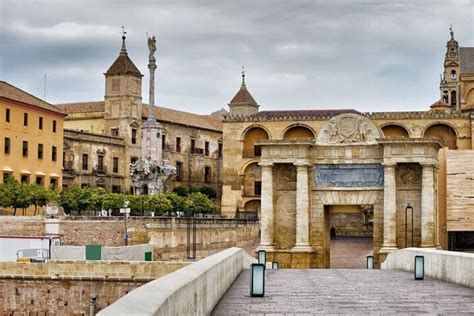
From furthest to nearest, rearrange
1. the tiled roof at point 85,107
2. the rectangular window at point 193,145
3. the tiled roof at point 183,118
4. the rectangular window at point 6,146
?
1. the rectangular window at point 193,145
2. the tiled roof at point 183,118
3. the tiled roof at point 85,107
4. the rectangular window at point 6,146

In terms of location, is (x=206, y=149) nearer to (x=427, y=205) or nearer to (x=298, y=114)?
(x=298, y=114)

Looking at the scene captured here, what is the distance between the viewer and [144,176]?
2945 inches

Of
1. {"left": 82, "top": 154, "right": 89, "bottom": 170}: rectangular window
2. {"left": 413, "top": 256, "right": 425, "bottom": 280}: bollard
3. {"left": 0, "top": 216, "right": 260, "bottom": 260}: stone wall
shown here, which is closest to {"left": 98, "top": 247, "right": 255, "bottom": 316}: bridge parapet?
{"left": 413, "top": 256, "right": 425, "bottom": 280}: bollard

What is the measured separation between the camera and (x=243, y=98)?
317 ft

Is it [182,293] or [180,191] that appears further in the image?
[180,191]

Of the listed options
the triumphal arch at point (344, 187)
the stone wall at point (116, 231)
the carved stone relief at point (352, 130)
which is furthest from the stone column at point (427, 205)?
the stone wall at point (116, 231)

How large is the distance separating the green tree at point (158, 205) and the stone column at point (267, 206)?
3068 centimetres

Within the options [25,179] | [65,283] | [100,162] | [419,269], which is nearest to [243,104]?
[100,162]

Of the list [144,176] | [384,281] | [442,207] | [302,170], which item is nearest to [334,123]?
[302,170]

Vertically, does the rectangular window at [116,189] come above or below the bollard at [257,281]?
above

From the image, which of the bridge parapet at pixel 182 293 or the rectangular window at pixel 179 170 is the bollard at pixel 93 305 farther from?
the rectangular window at pixel 179 170

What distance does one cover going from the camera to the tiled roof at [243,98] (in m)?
96.5

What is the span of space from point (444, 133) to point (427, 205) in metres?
45.5

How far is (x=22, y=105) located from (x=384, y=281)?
49878 millimetres
